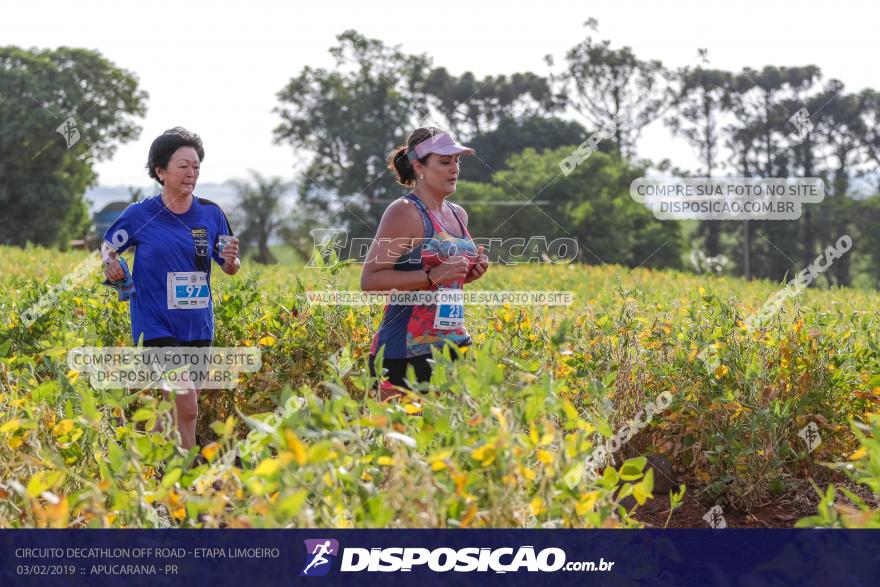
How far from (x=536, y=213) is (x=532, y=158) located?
3.46 metres

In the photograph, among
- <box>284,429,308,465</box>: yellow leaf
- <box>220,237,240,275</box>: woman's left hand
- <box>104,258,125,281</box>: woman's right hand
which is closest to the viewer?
<box>284,429,308,465</box>: yellow leaf

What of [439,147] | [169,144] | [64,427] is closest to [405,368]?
[439,147]

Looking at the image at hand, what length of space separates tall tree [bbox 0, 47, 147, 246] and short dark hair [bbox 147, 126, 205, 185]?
40269mm

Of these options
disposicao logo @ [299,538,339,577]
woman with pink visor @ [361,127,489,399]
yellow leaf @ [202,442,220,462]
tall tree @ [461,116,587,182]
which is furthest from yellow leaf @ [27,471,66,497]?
tall tree @ [461,116,587,182]

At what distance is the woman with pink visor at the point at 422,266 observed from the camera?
397cm

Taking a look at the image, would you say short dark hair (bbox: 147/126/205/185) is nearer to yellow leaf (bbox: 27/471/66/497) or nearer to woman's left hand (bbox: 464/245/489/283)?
woman's left hand (bbox: 464/245/489/283)

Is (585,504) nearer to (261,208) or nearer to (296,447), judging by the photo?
(296,447)

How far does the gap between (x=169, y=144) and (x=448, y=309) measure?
63.3 inches

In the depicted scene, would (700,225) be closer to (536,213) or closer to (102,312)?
(536,213)

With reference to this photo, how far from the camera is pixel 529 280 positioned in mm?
14711

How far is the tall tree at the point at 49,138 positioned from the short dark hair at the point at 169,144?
40.3m

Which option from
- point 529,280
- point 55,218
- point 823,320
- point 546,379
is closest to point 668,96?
point 55,218

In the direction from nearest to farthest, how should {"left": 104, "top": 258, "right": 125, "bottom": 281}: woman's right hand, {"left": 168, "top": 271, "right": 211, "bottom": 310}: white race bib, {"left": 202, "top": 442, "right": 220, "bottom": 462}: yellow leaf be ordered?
{"left": 202, "top": 442, "right": 220, "bottom": 462}: yellow leaf, {"left": 104, "top": 258, "right": 125, "bottom": 281}: woman's right hand, {"left": 168, "top": 271, "right": 211, "bottom": 310}: white race bib

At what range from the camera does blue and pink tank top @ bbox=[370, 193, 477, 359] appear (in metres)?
3.99
